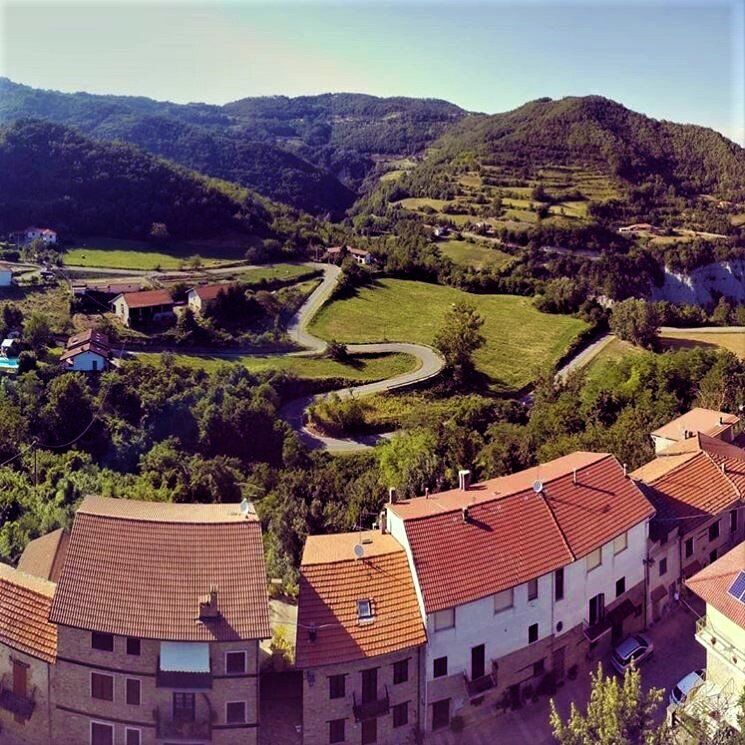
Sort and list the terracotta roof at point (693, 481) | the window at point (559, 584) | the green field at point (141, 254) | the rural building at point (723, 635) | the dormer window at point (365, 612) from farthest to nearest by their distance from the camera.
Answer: the green field at point (141, 254)
the terracotta roof at point (693, 481)
the window at point (559, 584)
the dormer window at point (365, 612)
the rural building at point (723, 635)

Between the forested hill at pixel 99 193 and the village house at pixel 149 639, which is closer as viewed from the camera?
the village house at pixel 149 639

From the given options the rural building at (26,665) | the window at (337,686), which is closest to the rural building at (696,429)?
the window at (337,686)

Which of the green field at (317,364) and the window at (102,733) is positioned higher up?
the green field at (317,364)

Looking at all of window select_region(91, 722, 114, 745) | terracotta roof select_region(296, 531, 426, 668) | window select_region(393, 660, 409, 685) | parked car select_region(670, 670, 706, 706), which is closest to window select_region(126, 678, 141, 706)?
window select_region(91, 722, 114, 745)

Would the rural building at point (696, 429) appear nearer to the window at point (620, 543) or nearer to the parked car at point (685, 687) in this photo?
the window at point (620, 543)

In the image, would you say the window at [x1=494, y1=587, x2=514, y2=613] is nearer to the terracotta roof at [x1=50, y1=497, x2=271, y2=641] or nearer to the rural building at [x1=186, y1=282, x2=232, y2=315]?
the terracotta roof at [x1=50, y1=497, x2=271, y2=641]

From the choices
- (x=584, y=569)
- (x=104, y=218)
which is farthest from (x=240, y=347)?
(x=584, y=569)

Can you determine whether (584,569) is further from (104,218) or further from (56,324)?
(104,218)
